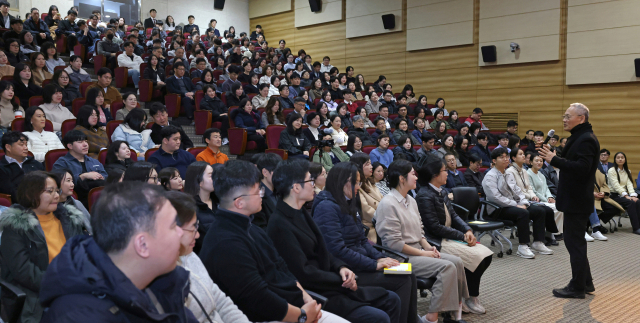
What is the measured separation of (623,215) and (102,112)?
23.4 ft

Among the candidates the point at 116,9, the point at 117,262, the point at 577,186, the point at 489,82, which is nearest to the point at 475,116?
the point at 489,82

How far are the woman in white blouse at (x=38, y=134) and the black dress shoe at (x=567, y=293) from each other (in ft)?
13.9

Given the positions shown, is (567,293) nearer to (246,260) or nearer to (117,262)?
(246,260)

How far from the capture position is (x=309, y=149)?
5.75 m

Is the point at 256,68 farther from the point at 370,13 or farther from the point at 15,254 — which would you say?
the point at 15,254

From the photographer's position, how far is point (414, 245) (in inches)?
108

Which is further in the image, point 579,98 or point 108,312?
point 579,98

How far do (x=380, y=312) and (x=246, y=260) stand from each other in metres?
0.72

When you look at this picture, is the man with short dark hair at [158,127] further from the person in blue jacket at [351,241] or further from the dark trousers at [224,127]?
the person in blue jacket at [351,241]

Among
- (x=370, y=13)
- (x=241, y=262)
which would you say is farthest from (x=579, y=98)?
(x=241, y=262)

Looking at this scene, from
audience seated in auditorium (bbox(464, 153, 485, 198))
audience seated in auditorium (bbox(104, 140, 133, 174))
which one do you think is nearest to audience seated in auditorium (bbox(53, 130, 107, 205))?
audience seated in auditorium (bbox(104, 140, 133, 174))

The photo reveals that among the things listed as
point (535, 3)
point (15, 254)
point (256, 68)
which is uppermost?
point (535, 3)

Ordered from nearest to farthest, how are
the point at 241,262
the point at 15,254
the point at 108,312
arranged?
the point at 108,312 < the point at 241,262 < the point at 15,254

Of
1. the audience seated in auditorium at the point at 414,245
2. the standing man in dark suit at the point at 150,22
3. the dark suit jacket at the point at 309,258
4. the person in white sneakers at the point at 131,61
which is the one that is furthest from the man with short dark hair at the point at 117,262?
the standing man in dark suit at the point at 150,22
